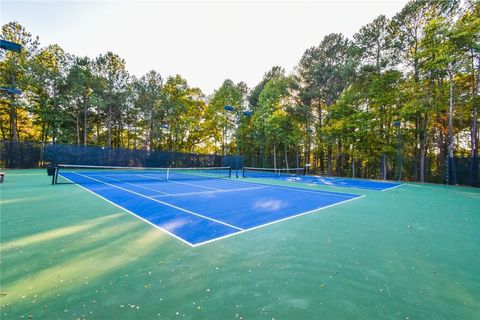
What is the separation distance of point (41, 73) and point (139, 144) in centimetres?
1476

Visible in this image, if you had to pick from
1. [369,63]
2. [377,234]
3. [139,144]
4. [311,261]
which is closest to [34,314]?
[311,261]

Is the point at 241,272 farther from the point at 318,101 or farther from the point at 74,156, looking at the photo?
the point at 318,101

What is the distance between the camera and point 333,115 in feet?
73.7

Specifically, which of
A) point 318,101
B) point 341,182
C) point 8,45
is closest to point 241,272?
point 8,45

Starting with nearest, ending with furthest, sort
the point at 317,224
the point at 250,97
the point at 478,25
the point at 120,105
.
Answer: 1. the point at 317,224
2. the point at 478,25
3. the point at 120,105
4. the point at 250,97

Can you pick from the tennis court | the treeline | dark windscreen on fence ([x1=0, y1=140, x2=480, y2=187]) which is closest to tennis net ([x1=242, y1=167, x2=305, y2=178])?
the tennis court

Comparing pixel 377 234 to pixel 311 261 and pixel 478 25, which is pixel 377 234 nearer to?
pixel 311 261

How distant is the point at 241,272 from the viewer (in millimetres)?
2748

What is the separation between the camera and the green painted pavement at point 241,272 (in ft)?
6.75

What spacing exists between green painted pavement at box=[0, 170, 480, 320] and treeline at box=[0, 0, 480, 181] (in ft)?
53.6

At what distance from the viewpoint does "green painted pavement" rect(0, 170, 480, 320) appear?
206 centimetres

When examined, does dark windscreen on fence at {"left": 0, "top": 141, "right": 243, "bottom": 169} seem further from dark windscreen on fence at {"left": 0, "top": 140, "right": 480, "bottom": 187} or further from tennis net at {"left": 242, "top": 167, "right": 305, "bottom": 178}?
tennis net at {"left": 242, "top": 167, "right": 305, "bottom": 178}

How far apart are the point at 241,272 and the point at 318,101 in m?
26.7

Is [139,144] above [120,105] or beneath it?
beneath
